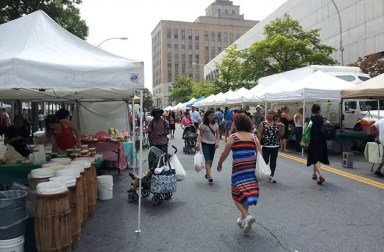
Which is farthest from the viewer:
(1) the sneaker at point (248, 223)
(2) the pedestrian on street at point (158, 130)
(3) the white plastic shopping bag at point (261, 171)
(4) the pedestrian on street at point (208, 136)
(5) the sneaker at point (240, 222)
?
(2) the pedestrian on street at point (158, 130)

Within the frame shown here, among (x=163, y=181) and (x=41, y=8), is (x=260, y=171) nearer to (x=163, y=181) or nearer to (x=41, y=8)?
(x=163, y=181)

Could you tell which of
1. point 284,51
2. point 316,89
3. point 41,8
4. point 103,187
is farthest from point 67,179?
point 284,51

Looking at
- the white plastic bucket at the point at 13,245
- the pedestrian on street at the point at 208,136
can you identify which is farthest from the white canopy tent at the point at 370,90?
the white plastic bucket at the point at 13,245

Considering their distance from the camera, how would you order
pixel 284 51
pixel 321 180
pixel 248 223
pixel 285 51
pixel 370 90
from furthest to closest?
1. pixel 284 51
2. pixel 285 51
3. pixel 370 90
4. pixel 321 180
5. pixel 248 223

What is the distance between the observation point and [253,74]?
106ft

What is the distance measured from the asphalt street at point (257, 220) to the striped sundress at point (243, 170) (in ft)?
1.93

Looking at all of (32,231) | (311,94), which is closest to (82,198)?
(32,231)

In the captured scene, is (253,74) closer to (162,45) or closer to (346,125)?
(346,125)

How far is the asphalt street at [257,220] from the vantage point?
490 cm

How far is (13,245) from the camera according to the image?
13.1 ft

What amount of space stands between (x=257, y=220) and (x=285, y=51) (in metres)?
24.5

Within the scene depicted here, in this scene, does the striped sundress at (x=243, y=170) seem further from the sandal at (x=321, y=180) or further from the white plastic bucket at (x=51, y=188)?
the sandal at (x=321, y=180)

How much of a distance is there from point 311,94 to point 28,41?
10.4 m

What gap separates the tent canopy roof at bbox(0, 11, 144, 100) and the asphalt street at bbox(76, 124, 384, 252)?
2.07 m
